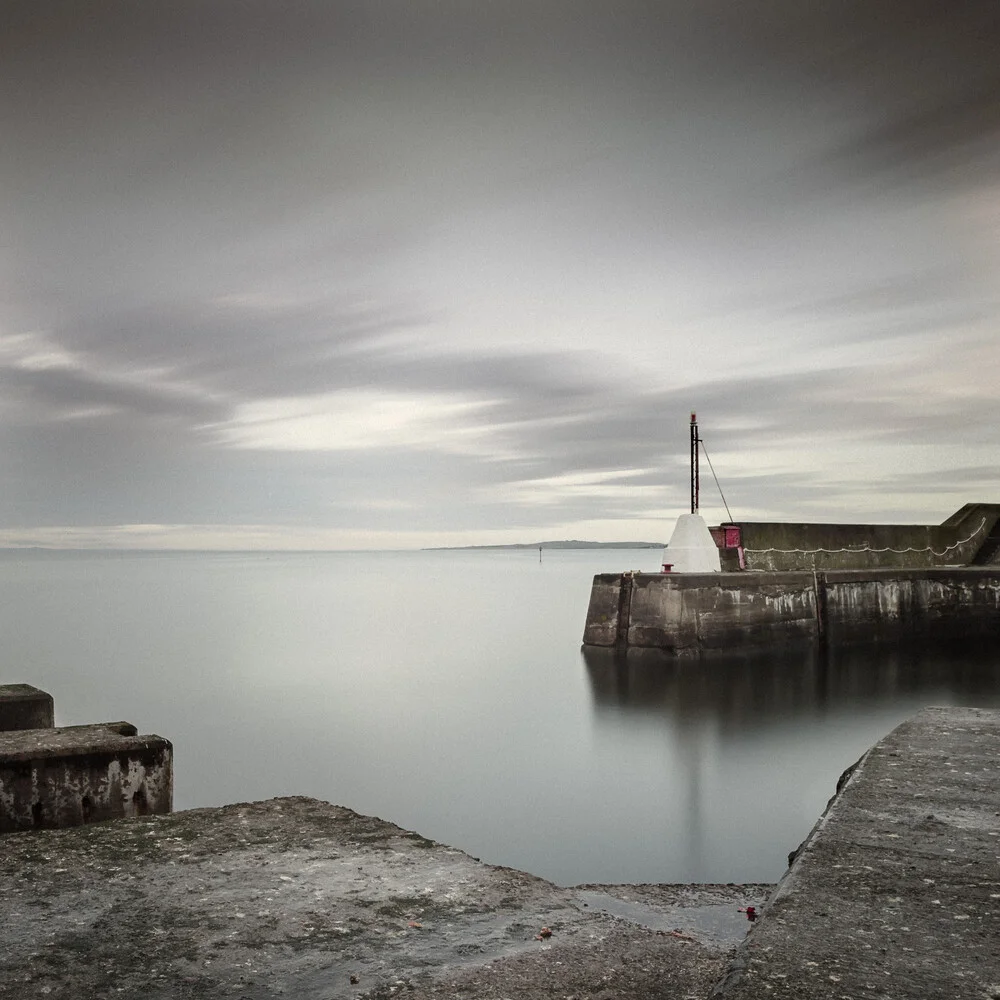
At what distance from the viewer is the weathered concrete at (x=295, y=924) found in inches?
106

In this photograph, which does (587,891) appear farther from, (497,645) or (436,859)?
(497,645)

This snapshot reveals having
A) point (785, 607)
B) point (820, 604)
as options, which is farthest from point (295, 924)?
point (820, 604)

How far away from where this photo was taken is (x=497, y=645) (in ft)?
80.8

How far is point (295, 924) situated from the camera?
9.98 ft

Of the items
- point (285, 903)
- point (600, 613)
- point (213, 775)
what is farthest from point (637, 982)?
point (600, 613)

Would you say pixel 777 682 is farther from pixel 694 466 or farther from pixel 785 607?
pixel 694 466

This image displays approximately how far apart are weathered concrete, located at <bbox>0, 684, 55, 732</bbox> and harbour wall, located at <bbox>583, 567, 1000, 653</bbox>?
40.3 ft

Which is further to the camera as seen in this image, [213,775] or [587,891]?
[213,775]

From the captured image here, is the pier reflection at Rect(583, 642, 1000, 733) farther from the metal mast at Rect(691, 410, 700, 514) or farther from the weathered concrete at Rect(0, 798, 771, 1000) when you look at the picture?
the weathered concrete at Rect(0, 798, 771, 1000)

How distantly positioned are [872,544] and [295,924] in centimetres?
2005

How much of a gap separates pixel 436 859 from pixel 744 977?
211cm

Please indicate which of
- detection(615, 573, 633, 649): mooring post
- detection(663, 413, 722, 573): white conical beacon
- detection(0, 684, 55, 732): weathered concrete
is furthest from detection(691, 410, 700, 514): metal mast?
detection(0, 684, 55, 732): weathered concrete

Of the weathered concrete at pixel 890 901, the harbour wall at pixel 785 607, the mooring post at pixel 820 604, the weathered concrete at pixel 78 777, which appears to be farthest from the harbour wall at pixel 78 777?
the mooring post at pixel 820 604

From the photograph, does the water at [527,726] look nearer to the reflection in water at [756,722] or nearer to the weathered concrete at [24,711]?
the reflection in water at [756,722]
